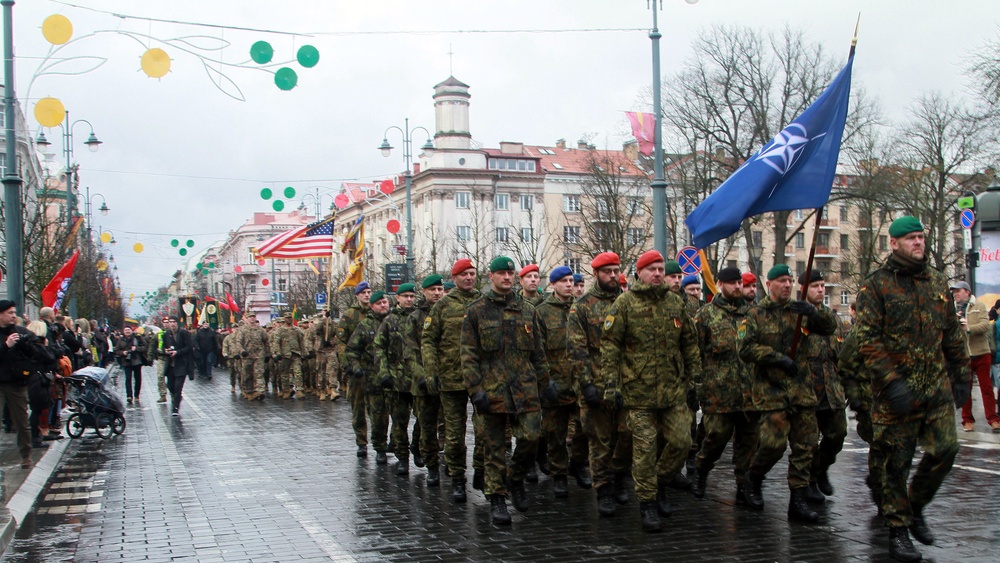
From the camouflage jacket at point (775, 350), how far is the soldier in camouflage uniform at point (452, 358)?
A: 2601mm

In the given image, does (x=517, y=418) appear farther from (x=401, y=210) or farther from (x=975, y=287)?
(x=401, y=210)

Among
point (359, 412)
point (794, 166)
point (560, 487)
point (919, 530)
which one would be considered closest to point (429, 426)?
point (560, 487)

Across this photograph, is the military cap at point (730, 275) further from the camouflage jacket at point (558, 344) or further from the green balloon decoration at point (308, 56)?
the green balloon decoration at point (308, 56)

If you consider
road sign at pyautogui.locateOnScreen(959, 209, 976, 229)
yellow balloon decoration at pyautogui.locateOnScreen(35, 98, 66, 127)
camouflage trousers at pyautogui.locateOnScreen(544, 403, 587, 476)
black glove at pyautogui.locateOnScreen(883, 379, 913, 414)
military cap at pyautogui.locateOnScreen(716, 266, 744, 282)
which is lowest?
camouflage trousers at pyautogui.locateOnScreen(544, 403, 587, 476)

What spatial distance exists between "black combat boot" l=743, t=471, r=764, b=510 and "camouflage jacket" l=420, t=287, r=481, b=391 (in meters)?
2.62

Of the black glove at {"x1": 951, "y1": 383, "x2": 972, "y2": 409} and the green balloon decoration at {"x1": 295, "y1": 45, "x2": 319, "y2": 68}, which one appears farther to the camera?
the green balloon decoration at {"x1": 295, "y1": 45, "x2": 319, "y2": 68}

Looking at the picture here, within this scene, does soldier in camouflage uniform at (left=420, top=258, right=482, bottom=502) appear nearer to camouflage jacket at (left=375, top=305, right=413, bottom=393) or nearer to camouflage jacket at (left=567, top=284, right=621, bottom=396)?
camouflage jacket at (left=567, top=284, right=621, bottom=396)

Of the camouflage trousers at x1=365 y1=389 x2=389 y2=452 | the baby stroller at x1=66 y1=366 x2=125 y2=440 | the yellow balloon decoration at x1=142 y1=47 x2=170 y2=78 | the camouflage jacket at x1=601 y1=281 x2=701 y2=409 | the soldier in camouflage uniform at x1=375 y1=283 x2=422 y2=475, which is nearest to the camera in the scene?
the camouflage jacket at x1=601 y1=281 x2=701 y2=409

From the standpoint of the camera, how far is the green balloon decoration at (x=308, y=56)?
13346mm

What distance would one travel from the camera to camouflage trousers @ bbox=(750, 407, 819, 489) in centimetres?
796

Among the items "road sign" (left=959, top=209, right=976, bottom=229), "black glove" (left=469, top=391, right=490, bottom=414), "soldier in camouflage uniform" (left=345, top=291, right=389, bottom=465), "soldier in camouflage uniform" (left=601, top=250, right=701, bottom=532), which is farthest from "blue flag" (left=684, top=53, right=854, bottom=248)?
"road sign" (left=959, top=209, right=976, bottom=229)

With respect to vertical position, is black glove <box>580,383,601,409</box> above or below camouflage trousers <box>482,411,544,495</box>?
above

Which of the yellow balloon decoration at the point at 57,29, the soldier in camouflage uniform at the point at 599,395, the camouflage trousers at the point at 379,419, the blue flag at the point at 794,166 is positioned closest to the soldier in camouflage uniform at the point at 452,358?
the soldier in camouflage uniform at the point at 599,395

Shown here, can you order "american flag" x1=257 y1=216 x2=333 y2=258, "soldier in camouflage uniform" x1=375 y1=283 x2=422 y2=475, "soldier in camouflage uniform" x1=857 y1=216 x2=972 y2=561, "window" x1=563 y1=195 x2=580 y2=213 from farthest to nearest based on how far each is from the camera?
"window" x1=563 y1=195 x2=580 y2=213, "american flag" x1=257 y1=216 x2=333 y2=258, "soldier in camouflage uniform" x1=375 y1=283 x2=422 y2=475, "soldier in camouflage uniform" x1=857 y1=216 x2=972 y2=561
